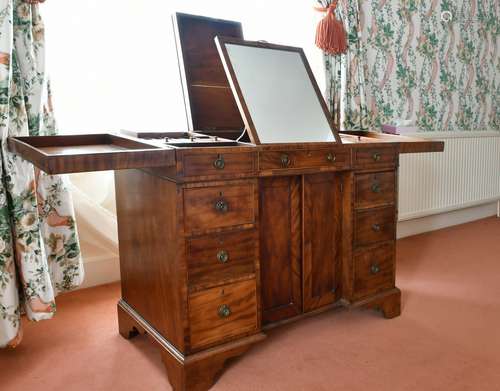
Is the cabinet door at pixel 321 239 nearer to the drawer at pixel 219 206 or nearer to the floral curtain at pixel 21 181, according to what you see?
the drawer at pixel 219 206

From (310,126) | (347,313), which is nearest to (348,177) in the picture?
(310,126)

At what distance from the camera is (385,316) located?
214cm

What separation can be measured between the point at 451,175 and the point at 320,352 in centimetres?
237

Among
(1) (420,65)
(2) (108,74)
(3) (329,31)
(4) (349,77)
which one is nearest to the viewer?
(2) (108,74)

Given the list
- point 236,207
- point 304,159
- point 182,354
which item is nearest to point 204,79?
point 304,159

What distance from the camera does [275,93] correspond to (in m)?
1.82

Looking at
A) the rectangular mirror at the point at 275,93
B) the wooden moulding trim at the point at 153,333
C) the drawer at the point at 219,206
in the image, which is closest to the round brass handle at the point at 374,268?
the rectangular mirror at the point at 275,93

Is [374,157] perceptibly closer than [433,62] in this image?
Yes

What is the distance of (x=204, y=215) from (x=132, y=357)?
2.21 feet

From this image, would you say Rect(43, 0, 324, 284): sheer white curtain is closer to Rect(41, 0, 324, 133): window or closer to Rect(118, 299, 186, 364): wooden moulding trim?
Rect(41, 0, 324, 133): window

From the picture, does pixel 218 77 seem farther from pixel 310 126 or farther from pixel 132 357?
pixel 132 357

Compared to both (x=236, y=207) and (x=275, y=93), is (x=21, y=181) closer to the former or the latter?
(x=236, y=207)

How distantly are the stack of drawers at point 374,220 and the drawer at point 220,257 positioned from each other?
1.83ft

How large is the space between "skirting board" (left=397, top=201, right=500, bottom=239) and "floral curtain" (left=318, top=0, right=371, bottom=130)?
0.98 meters
